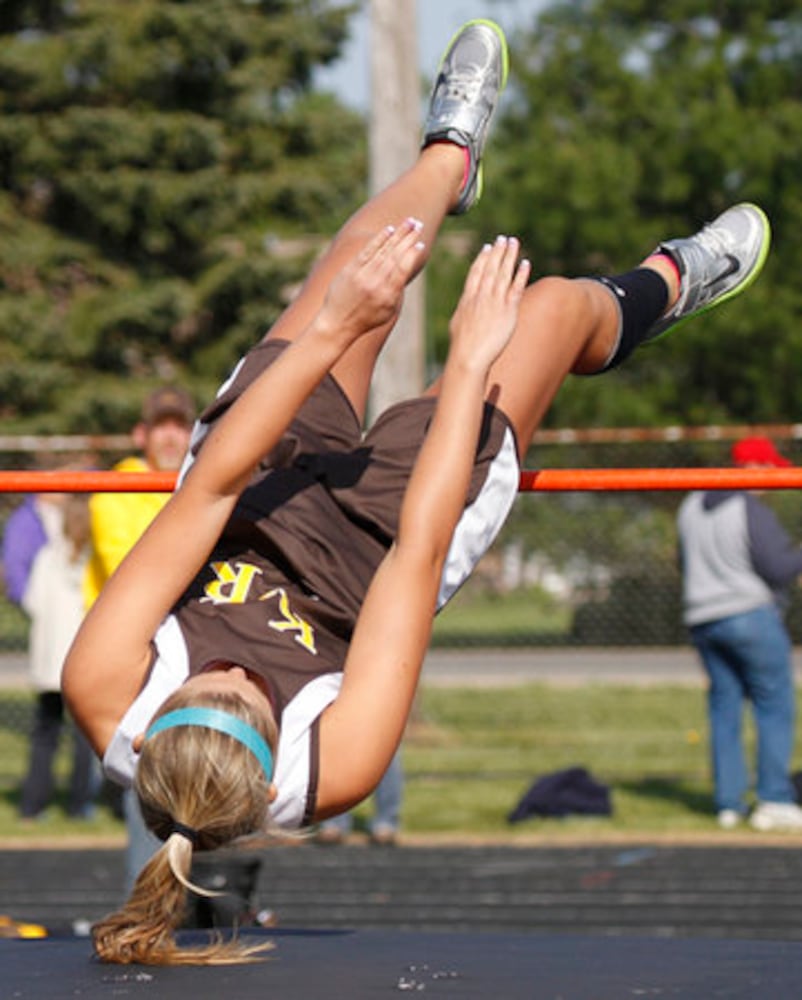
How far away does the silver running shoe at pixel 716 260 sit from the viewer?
12.5 feet

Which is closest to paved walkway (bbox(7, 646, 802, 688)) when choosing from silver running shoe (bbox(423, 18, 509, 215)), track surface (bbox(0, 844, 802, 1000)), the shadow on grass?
the shadow on grass

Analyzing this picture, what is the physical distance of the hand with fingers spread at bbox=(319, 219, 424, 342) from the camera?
2.99 metres

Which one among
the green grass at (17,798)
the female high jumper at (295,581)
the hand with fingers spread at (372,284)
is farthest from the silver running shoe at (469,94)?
the green grass at (17,798)

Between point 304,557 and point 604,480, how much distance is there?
93 cm

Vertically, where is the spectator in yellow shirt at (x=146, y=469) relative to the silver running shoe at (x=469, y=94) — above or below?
below

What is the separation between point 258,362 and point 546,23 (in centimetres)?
2339

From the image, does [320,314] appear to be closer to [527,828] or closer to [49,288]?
[527,828]

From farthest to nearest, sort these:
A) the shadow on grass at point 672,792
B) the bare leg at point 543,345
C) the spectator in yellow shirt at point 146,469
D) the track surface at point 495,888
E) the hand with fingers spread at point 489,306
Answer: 1. the shadow on grass at point 672,792
2. the track surface at point 495,888
3. the spectator in yellow shirt at point 146,469
4. the bare leg at point 543,345
5. the hand with fingers spread at point 489,306

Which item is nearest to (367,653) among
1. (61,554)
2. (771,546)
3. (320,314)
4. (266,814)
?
(266,814)

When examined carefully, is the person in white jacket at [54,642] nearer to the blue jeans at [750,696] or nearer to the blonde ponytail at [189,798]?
the blue jeans at [750,696]

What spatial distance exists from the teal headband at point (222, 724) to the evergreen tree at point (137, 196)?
55.7 ft

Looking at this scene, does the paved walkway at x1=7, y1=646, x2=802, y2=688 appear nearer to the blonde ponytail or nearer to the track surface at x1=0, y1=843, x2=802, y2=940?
the track surface at x1=0, y1=843, x2=802, y2=940

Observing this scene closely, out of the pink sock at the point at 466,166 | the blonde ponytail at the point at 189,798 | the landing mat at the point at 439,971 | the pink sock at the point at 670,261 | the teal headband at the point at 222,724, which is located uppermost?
the pink sock at the point at 466,166

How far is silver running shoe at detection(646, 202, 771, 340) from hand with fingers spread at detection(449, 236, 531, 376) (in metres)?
0.66
